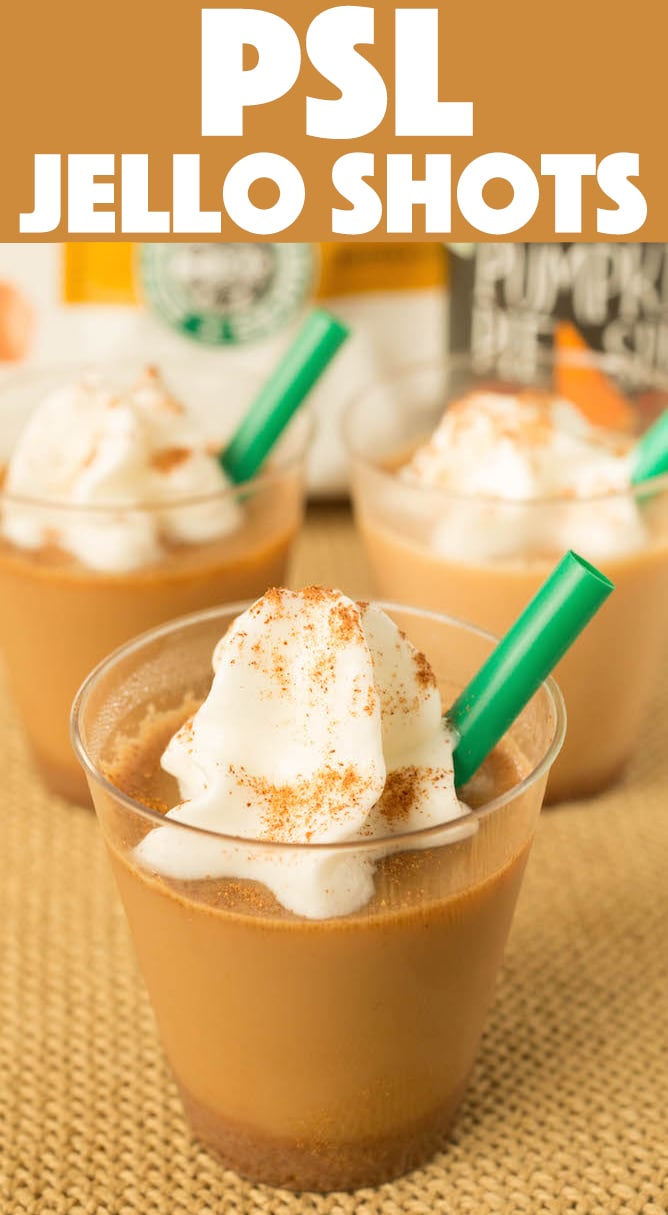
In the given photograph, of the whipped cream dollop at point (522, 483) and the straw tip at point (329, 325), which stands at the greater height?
the straw tip at point (329, 325)

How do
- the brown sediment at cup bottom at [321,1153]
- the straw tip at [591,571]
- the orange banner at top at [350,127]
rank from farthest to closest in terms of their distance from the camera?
the orange banner at top at [350,127], the brown sediment at cup bottom at [321,1153], the straw tip at [591,571]

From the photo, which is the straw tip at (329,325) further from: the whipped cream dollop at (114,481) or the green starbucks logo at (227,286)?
the green starbucks logo at (227,286)

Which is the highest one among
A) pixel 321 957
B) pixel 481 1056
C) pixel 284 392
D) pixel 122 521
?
Result: pixel 284 392

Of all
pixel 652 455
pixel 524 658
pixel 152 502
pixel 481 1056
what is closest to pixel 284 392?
pixel 152 502

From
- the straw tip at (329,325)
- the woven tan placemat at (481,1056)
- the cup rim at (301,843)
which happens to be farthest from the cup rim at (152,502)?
the woven tan placemat at (481,1056)

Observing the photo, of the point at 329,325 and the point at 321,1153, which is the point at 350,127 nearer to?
the point at 329,325

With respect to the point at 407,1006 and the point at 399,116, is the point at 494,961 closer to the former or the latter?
the point at 407,1006
